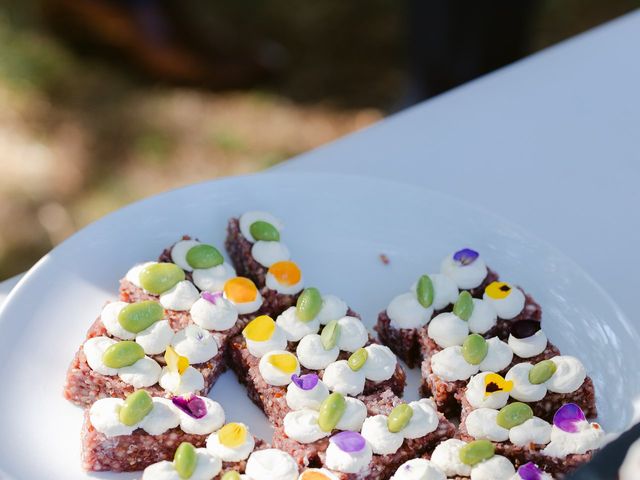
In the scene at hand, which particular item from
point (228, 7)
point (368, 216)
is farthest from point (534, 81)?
point (228, 7)

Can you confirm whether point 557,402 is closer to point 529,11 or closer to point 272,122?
point 529,11

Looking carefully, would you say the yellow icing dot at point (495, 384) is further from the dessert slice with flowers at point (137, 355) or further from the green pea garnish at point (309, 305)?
the dessert slice with flowers at point (137, 355)

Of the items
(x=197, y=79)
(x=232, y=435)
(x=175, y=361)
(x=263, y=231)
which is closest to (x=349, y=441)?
(x=232, y=435)

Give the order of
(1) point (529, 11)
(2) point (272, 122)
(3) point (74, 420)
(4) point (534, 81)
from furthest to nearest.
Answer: (2) point (272, 122) < (1) point (529, 11) < (4) point (534, 81) < (3) point (74, 420)

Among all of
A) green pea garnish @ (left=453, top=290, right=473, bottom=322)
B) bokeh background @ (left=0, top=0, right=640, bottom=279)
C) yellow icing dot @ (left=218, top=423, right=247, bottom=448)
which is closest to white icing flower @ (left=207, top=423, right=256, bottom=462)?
yellow icing dot @ (left=218, top=423, right=247, bottom=448)

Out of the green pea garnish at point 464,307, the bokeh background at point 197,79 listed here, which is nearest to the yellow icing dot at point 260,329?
the green pea garnish at point 464,307

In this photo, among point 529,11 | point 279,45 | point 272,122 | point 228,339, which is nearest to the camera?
point 228,339
